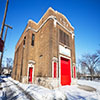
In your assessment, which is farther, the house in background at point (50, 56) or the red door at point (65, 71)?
the red door at point (65, 71)

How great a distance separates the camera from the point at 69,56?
1317cm

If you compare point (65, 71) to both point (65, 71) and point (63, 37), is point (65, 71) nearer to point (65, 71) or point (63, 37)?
point (65, 71)

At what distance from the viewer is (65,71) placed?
38.9ft

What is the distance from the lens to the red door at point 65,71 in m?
11.2

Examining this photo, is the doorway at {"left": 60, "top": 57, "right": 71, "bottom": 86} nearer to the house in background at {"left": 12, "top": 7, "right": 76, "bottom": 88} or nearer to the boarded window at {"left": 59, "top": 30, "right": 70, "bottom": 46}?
the house in background at {"left": 12, "top": 7, "right": 76, "bottom": 88}

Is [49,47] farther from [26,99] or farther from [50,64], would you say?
[26,99]

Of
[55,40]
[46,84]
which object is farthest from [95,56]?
[46,84]

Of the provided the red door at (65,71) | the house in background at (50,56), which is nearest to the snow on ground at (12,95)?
the house in background at (50,56)

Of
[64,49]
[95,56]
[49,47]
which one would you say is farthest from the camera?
[95,56]

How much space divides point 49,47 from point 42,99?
21.4ft

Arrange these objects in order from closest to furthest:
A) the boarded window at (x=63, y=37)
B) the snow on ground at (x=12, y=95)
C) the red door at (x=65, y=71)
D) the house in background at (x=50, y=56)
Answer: the snow on ground at (x=12, y=95) → the house in background at (x=50, y=56) → the red door at (x=65, y=71) → the boarded window at (x=63, y=37)

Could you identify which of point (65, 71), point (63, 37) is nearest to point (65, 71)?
point (65, 71)

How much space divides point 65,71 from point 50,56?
4.03 metres

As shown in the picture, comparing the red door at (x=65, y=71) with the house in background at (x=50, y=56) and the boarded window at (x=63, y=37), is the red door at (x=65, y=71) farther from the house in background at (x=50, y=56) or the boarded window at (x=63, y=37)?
the boarded window at (x=63, y=37)
